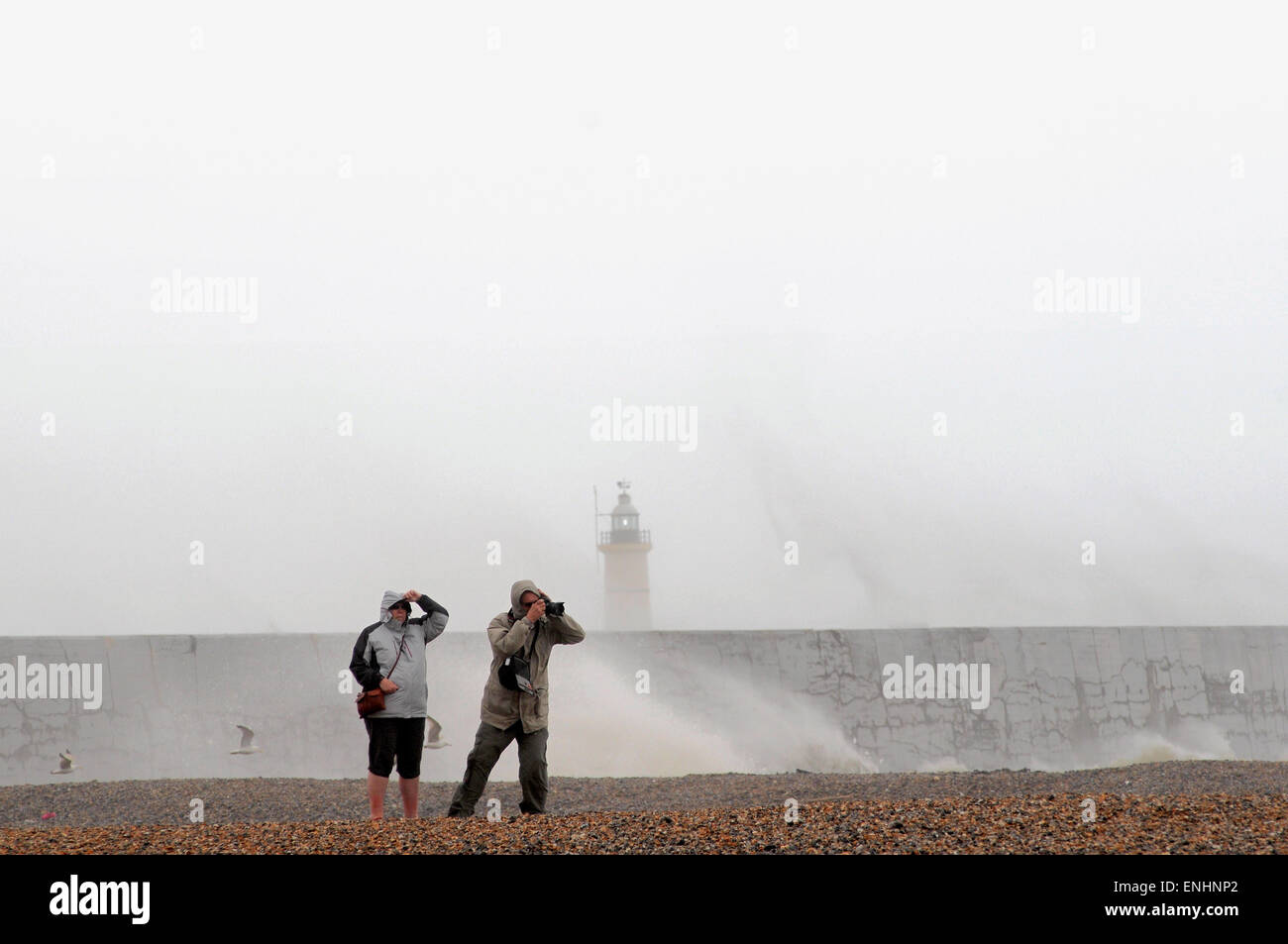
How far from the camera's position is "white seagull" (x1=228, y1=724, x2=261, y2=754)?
43.4 feet

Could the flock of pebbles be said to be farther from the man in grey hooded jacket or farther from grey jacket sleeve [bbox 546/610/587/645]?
grey jacket sleeve [bbox 546/610/587/645]

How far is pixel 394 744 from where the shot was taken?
7.94 meters

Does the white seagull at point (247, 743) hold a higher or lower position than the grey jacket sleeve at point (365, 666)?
lower

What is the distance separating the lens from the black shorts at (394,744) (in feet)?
25.9

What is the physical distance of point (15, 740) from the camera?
12.8 meters

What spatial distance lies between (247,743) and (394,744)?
6147mm

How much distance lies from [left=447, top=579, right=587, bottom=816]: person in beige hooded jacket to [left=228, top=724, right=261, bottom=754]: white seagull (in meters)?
6.10

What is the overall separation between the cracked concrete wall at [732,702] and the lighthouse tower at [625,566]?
1181 cm

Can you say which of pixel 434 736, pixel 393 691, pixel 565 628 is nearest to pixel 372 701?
pixel 393 691

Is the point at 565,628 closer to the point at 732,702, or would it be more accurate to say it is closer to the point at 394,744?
the point at 394,744

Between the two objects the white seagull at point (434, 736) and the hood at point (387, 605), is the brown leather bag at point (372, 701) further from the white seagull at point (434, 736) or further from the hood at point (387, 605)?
the white seagull at point (434, 736)

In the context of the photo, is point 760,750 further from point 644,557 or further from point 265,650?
point 644,557

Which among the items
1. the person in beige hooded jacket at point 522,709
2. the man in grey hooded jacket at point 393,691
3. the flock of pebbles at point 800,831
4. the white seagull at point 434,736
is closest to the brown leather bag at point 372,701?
the man in grey hooded jacket at point 393,691

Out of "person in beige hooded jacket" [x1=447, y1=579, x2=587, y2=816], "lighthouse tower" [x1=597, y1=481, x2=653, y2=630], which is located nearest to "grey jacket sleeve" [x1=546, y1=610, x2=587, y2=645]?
"person in beige hooded jacket" [x1=447, y1=579, x2=587, y2=816]
